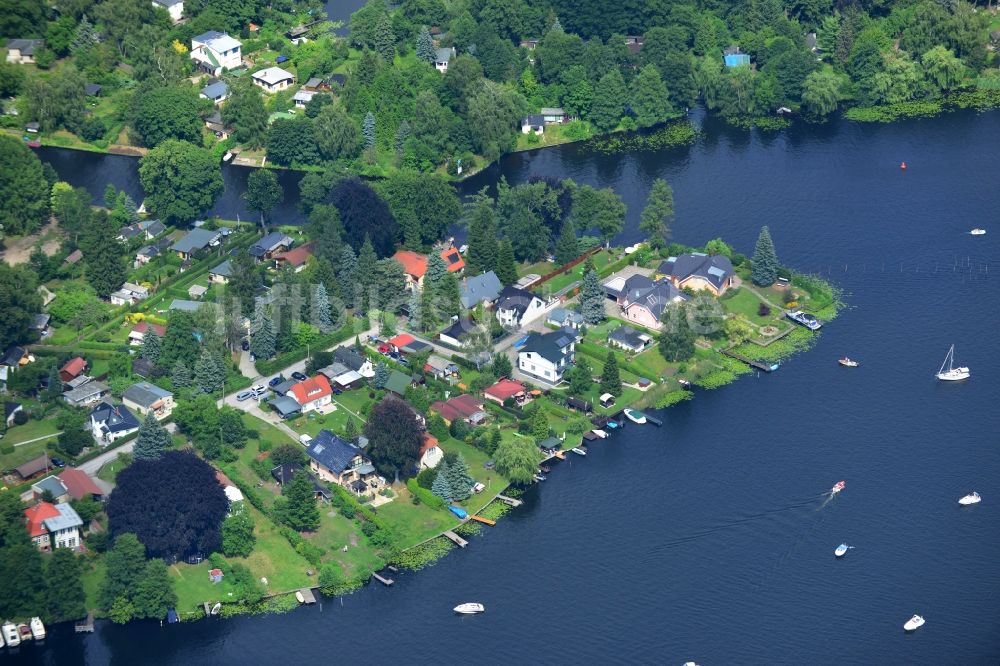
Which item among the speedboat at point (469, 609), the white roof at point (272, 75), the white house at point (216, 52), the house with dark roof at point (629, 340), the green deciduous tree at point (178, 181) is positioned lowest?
the speedboat at point (469, 609)

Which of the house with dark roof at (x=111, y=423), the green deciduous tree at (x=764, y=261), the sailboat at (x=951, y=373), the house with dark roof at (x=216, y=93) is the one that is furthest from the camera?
the house with dark roof at (x=216, y=93)

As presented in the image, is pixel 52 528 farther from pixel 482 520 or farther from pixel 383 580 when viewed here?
pixel 482 520

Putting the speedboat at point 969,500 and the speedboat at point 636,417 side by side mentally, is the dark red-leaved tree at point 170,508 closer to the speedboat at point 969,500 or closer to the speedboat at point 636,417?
the speedboat at point 636,417

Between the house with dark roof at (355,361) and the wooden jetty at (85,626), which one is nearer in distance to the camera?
the wooden jetty at (85,626)

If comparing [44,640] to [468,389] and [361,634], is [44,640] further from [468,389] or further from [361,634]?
Result: [468,389]

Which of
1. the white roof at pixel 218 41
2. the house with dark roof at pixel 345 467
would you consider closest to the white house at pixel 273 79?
the white roof at pixel 218 41

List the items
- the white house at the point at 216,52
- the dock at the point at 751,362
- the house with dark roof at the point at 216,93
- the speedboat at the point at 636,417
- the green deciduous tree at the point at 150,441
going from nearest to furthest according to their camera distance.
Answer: the green deciduous tree at the point at 150,441, the speedboat at the point at 636,417, the dock at the point at 751,362, the house with dark roof at the point at 216,93, the white house at the point at 216,52
